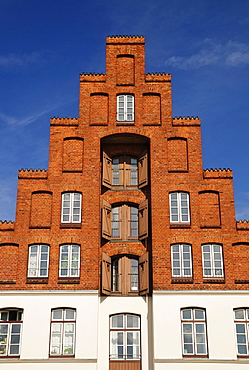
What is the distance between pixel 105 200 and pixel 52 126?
19.5ft

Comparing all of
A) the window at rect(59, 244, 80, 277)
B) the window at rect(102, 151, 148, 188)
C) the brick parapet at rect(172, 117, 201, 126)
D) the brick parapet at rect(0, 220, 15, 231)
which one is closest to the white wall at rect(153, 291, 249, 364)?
the window at rect(59, 244, 80, 277)

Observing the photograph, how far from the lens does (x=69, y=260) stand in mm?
28172

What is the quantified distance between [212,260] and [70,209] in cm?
898

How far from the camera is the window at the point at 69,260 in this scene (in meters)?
27.9

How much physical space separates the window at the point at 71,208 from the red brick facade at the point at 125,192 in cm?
35

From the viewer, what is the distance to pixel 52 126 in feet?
101

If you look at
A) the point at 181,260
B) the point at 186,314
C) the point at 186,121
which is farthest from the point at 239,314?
the point at 186,121

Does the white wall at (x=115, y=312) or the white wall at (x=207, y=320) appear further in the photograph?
the white wall at (x=115, y=312)

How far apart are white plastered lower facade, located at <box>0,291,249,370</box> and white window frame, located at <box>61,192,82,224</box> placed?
437 cm

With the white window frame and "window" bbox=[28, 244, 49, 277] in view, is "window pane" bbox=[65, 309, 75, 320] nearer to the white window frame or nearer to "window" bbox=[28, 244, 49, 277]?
"window" bbox=[28, 244, 49, 277]

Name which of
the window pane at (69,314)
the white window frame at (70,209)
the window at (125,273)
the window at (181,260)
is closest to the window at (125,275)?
the window at (125,273)

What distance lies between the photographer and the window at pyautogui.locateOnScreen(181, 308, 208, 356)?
86.5 feet

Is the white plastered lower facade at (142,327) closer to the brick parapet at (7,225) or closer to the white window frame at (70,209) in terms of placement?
the brick parapet at (7,225)

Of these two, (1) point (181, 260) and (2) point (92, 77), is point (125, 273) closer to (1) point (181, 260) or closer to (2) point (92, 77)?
(1) point (181, 260)
